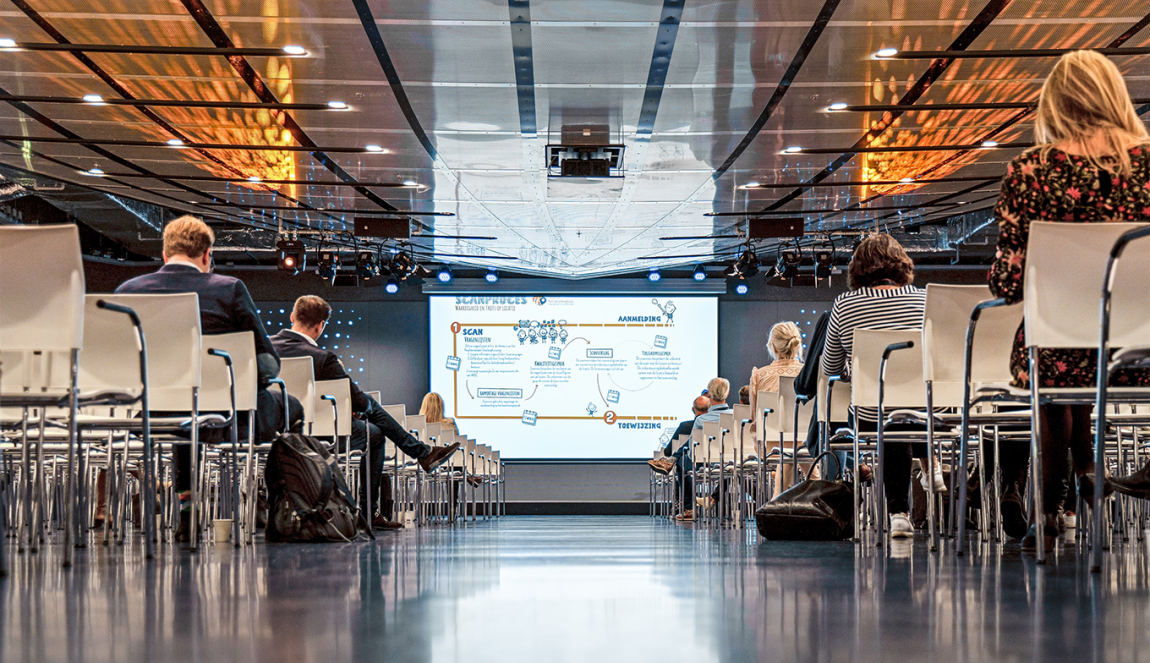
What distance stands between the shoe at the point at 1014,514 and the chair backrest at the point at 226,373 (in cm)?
254

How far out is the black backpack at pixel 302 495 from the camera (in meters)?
3.88

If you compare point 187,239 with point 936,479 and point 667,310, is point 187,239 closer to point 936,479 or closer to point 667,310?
point 936,479

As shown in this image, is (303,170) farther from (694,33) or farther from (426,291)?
(426,291)

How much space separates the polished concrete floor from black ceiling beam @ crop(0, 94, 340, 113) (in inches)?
205

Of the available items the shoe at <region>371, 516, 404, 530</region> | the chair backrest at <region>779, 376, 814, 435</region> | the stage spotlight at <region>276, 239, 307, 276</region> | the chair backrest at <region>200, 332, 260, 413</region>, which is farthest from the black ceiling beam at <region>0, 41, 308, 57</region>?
the stage spotlight at <region>276, 239, 307, 276</region>

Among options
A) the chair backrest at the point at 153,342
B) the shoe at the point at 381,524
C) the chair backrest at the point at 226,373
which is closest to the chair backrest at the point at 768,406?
the shoe at the point at 381,524

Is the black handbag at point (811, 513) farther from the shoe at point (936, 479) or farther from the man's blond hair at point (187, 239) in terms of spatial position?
the man's blond hair at point (187, 239)

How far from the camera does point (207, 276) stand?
4086mm

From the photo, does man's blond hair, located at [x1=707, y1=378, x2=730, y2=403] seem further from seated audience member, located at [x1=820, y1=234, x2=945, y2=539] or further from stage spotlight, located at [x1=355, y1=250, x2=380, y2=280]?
seated audience member, located at [x1=820, y1=234, x2=945, y2=539]

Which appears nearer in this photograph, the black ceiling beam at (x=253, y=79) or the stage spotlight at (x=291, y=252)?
the black ceiling beam at (x=253, y=79)

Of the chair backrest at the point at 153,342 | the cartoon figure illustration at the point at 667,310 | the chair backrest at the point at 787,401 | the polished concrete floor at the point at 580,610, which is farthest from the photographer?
the cartoon figure illustration at the point at 667,310

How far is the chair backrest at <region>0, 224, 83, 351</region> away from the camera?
2.65m

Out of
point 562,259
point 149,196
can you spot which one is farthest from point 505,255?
point 149,196

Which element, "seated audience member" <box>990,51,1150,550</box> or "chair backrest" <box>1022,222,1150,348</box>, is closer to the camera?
"chair backrest" <box>1022,222,1150,348</box>
